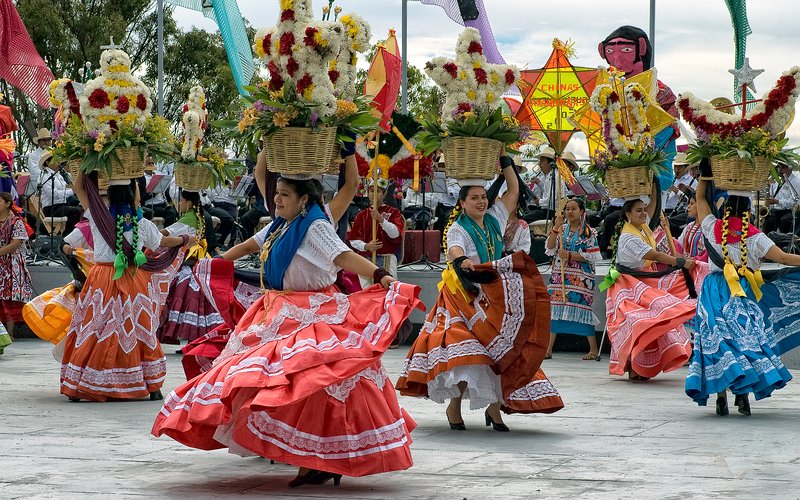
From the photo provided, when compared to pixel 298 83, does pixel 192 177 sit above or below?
below

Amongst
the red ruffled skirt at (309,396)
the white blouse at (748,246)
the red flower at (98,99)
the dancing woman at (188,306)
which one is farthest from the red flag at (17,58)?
the red ruffled skirt at (309,396)

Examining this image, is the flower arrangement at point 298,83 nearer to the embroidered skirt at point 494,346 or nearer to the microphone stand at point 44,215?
the embroidered skirt at point 494,346

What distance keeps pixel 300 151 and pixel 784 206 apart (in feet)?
38.2

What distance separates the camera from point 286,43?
7035 millimetres

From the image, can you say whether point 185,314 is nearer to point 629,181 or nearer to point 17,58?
point 629,181

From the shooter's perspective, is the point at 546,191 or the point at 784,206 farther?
the point at 546,191

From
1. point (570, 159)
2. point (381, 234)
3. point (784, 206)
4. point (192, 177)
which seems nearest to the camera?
point (192, 177)

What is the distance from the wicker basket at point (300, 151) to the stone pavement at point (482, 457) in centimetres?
159

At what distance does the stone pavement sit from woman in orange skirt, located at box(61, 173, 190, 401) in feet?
0.76

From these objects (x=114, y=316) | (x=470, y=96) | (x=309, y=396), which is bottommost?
(x=309, y=396)

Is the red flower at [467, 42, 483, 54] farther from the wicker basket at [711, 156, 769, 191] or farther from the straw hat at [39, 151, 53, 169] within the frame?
the straw hat at [39, 151, 53, 169]

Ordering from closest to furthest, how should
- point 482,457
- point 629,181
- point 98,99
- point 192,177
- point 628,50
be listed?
point 482,457 < point 98,99 < point 629,181 < point 192,177 < point 628,50

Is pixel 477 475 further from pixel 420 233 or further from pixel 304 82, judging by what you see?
pixel 420 233

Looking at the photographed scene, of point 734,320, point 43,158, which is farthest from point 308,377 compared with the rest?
point 43,158
